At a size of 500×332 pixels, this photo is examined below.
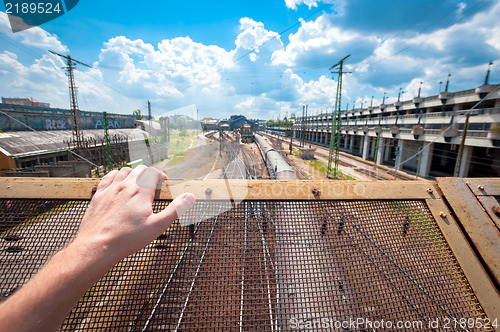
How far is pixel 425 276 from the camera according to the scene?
1.81 meters

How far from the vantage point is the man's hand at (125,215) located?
1.11 metres

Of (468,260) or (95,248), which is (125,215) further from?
(468,260)

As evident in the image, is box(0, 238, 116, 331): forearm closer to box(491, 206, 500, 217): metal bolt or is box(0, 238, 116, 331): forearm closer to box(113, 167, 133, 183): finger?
box(113, 167, 133, 183): finger

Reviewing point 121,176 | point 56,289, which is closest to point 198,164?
point 121,176

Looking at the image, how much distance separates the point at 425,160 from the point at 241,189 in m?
34.9

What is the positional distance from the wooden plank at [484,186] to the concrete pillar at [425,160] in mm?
31899

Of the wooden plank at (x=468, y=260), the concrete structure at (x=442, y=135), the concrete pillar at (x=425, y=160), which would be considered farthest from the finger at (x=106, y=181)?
the concrete pillar at (x=425, y=160)

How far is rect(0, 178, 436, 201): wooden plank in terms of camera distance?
1.72 metres

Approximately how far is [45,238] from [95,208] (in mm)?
1070

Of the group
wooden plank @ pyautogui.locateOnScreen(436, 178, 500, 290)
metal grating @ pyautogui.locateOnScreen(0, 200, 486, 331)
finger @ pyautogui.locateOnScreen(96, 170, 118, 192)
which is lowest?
metal grating @ pyautogui.locateOnScreen(0, 200, 486, 331)

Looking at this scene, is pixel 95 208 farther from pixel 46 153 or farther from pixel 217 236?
pixel 46 153

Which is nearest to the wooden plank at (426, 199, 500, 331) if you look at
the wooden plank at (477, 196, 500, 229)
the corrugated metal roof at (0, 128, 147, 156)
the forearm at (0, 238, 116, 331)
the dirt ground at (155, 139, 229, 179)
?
the wooden plank at (477, 196, 500, 229)

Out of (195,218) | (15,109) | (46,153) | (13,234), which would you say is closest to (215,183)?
(195,218)

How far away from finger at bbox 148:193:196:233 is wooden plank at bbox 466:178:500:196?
2.54m
